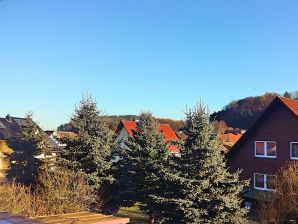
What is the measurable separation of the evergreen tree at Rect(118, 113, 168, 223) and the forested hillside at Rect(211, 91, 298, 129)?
5889cm

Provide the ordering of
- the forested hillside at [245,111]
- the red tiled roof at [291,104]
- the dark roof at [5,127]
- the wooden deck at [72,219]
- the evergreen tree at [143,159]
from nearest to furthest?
the wooden deck at [72,219], the evergreen tree at [143,159], the red tiled roof at [291,104], the dark roof at [5,127], the forested hillside at [245,111]

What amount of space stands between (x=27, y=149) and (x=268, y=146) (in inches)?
622

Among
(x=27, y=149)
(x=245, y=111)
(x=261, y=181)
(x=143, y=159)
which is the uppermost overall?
(x=245, y=111)

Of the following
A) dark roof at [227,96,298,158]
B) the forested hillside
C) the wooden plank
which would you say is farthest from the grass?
the forested hillside

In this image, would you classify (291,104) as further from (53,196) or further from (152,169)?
(53,196)

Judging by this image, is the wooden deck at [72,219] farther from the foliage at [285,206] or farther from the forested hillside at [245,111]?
the forested hillside at [245,111]

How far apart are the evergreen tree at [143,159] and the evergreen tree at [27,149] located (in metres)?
6.10

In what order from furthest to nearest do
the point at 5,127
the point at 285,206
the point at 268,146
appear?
the point at 5,127, the point at 268,146, the point at 285,206

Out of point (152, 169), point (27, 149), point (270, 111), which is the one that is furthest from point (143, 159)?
point (270, 111)

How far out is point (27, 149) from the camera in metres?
25.2

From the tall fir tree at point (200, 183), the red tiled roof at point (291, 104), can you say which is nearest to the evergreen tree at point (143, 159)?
the tall fir tree at point (200, 183)

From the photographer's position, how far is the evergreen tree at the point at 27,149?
24.8 metres

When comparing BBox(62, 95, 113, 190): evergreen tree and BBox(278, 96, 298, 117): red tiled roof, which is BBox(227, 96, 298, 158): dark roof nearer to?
BBox(278, 96, 298, 117): red tiled roof

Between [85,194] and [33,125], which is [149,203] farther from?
[33,125]
